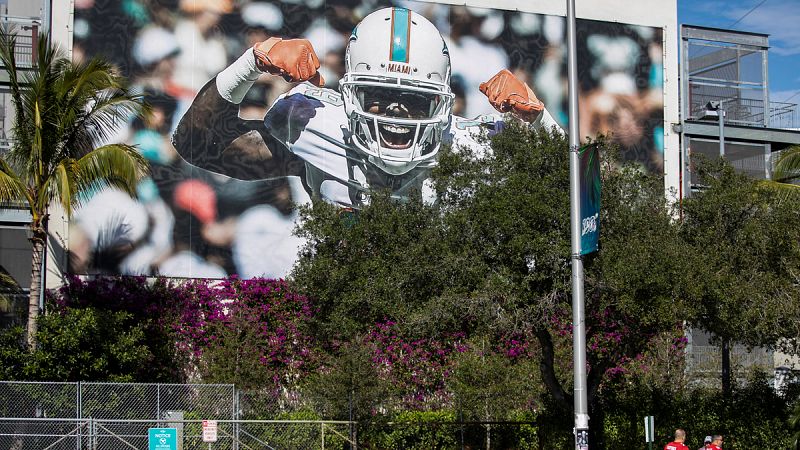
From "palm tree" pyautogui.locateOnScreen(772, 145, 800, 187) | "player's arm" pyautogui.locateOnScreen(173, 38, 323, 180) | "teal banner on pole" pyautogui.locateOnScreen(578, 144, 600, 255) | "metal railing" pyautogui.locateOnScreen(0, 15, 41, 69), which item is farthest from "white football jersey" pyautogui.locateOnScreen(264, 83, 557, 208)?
"teal banner on pole" pyautogui.locateOnScreen(578, 144, 600, 255)

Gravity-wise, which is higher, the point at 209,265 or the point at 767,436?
the point at 209,265

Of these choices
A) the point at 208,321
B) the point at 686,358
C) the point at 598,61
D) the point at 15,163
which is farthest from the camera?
the point at 598,61

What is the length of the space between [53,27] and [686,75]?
2243cm

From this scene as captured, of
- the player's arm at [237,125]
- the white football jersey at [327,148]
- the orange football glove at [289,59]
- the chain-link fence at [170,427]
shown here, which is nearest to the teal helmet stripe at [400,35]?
the white football jersey at [327,148]

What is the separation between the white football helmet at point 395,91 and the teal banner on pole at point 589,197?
58.1 feet

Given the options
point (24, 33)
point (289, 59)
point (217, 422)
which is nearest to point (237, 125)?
point (289, 59)

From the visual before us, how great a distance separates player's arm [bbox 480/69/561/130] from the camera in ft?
118

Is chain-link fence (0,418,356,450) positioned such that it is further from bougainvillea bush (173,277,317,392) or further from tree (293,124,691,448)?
bougainvillea bush (173,277,317,392)

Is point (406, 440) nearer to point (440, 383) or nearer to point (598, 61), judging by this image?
point (440, 383)

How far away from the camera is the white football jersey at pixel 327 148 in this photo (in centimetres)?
3362

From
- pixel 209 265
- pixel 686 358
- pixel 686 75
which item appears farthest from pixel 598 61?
pixel 209 265

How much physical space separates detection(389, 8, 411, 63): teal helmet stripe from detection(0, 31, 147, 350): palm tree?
11.9m

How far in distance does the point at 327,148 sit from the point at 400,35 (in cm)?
465

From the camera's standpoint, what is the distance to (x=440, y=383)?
31.9 metres
